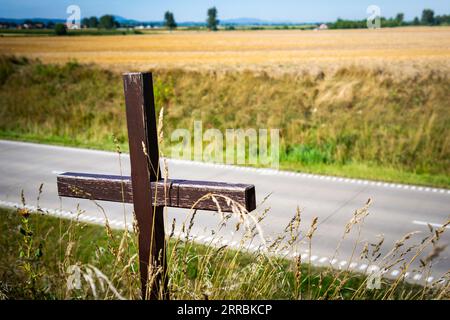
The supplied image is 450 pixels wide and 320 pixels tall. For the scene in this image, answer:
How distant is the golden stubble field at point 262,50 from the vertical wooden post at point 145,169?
19.5 m

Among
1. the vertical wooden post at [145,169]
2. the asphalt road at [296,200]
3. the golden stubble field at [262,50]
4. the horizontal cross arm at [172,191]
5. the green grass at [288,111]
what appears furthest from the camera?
the golden stubble field at [262,50]

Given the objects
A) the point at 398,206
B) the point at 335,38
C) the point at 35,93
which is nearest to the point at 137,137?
the point at 398,206

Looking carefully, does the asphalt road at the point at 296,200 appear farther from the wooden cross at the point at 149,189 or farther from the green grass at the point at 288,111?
the wooden cross at the point at 149,189

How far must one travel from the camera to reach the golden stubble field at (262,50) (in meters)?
22.9

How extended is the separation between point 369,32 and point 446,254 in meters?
23.4

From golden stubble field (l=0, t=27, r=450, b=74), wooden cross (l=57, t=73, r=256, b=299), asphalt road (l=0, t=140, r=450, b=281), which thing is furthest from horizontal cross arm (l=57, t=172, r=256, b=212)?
golden stubble field (l=0, t=27, r=450, b=74)

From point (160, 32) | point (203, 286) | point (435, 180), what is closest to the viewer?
point (203, 286)

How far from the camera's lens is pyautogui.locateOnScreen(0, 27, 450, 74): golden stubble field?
75.2 feet

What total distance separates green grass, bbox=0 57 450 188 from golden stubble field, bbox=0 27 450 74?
44.4 inches

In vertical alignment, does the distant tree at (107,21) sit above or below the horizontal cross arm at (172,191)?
above

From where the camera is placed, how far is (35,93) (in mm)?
24844

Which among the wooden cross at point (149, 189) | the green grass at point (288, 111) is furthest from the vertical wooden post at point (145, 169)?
the green grass at point (288, 111)

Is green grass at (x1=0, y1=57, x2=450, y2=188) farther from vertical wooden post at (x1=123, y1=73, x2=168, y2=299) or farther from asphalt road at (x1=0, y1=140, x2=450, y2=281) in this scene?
vertical wooden post at (x1=123, y1=73, x2=168, y2=299)
